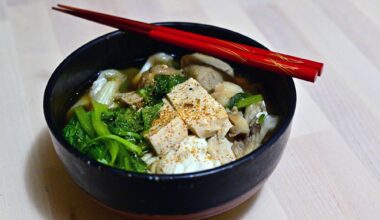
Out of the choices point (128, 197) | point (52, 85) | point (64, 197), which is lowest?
point (64, 197)

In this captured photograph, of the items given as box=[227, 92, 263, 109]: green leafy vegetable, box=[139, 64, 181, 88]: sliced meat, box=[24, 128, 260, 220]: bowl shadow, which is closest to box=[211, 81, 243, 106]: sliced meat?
box=[227, 92, 263, 109]: green leafy vegetable

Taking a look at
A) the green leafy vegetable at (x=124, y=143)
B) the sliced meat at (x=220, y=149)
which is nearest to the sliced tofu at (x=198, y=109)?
the sliced meat at (x=220, y=149)

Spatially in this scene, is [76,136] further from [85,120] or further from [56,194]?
[56,194]

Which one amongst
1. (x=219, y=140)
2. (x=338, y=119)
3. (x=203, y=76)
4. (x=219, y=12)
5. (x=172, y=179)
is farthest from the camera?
(x=219, y=12)

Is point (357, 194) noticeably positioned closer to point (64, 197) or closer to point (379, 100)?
point (379, 100)

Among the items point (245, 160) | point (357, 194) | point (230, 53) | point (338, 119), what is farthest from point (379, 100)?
point (245, 160)

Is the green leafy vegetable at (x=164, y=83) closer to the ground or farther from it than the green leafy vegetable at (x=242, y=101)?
farther from it

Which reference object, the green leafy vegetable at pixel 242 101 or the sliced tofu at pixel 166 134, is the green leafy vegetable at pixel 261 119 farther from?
the sliced tofu at pixel 166 134
